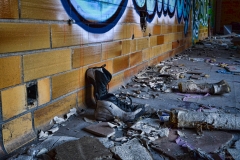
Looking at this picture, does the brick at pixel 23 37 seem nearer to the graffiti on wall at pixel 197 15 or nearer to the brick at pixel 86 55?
the brick at pixel 86 55

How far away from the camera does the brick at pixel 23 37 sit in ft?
4.77

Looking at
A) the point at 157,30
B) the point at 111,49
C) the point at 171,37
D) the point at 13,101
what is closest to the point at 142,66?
the point at 157,30

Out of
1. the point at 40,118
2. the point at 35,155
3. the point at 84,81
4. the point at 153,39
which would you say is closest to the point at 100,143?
the point at 35,155

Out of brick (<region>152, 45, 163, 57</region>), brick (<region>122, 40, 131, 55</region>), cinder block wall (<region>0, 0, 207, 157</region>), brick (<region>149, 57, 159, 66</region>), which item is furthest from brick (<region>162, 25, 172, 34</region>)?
cinder block wall (<region>0, 0, 207, 157</region>)

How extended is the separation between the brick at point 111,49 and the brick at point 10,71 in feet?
3.81

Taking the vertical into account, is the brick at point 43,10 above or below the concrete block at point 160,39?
above

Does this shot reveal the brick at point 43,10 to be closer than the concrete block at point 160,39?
Yes

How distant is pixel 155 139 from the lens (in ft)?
5.57

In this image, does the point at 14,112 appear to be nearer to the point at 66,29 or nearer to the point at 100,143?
the point at 100,143

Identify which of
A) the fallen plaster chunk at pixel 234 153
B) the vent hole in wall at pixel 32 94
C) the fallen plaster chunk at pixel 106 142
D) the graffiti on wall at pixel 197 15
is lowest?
the fallen plaster chunk at pixel 234 153

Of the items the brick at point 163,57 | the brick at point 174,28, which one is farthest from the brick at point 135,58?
the brick at point 174,28

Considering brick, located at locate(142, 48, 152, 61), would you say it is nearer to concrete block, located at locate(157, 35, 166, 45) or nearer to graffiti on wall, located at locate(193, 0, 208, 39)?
concrete block, located at locate(157, 35, 166, 45)

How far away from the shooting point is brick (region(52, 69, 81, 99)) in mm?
1927

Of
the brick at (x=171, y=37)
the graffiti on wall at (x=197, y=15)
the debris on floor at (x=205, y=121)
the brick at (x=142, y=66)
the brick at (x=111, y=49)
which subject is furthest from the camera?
the graffiti on wall at (x=197, y=15)
